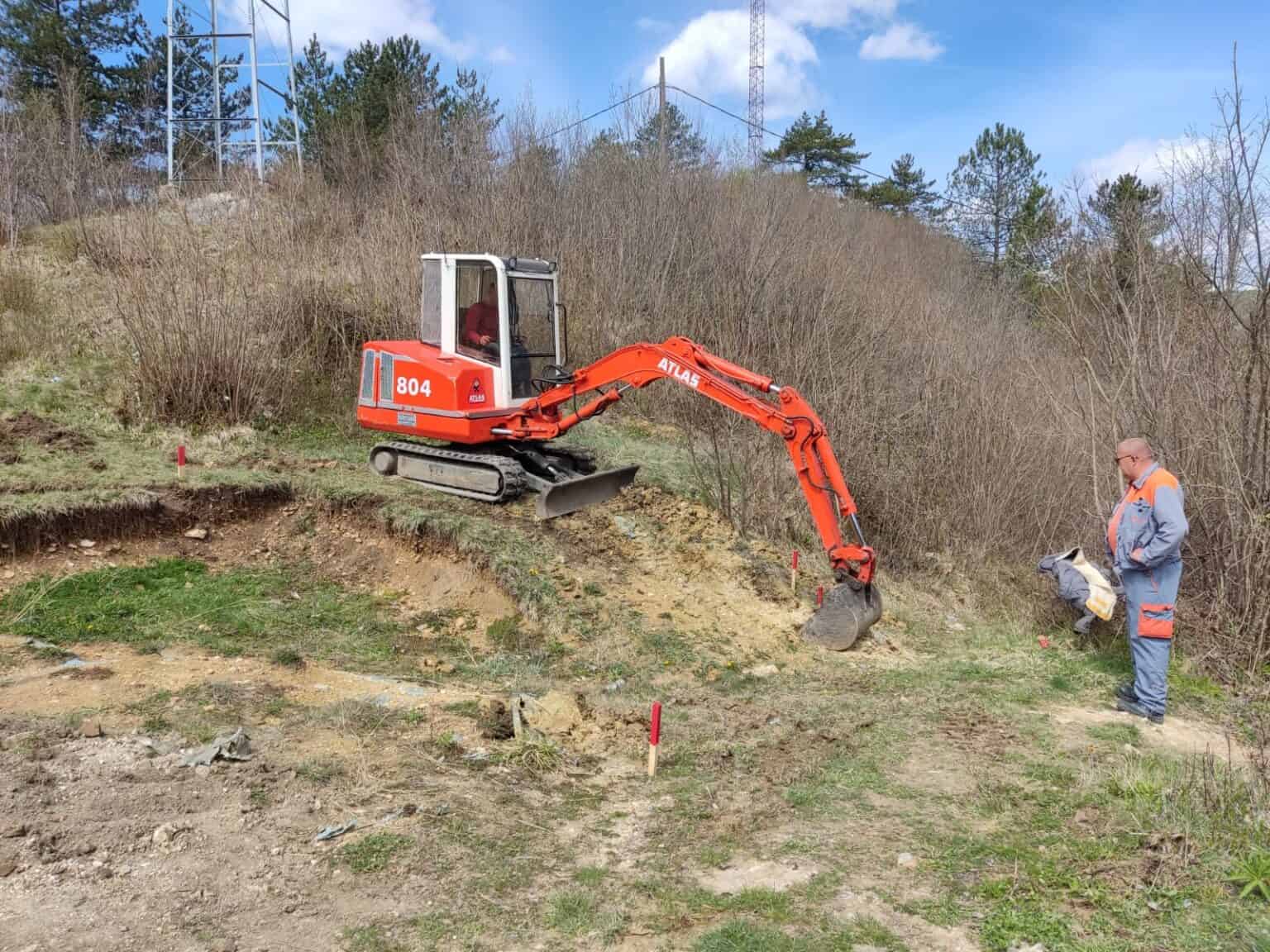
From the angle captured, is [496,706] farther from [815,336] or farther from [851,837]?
[815,336]

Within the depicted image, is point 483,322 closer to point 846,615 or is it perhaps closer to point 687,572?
point 687,572

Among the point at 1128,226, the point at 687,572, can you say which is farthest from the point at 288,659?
the point at 1128,226

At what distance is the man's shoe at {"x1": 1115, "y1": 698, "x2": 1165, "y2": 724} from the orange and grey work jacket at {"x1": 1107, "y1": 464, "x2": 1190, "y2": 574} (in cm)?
92

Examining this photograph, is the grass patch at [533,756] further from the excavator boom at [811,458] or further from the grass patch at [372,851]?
the excavator boom at [811,458]

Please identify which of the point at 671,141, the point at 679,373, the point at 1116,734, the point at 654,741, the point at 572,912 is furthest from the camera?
the point at 671,141

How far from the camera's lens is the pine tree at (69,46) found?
899 inches

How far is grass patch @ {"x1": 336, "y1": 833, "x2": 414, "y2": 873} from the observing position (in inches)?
152

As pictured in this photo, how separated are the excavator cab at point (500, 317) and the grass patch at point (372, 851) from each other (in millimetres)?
5625

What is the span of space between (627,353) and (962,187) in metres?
26.0

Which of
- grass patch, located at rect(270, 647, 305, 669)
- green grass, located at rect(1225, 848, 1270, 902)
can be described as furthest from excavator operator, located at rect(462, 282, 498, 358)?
green grass, located at rect(1225, 848, 1270, 902)

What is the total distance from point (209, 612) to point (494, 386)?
3422 millimetres

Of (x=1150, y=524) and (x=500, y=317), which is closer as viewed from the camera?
(x=1150, y=524)

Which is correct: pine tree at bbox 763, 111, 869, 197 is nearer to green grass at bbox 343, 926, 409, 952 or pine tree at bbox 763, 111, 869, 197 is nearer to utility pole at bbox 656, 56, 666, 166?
utility pole at bbox 656, 56, 666, 166

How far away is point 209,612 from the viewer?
23.6 ft
